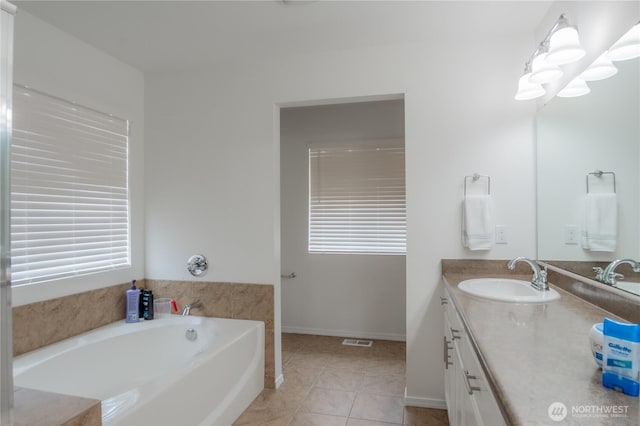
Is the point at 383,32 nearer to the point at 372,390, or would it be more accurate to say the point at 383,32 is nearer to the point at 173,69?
the point at 173,69

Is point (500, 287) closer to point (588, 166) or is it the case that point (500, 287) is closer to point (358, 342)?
point (588, 166)

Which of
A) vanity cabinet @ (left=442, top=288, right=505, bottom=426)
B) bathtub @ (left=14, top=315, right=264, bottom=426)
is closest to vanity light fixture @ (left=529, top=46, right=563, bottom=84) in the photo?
vanity cabinet @ (left=442, top=288, right=505, bottom=426)

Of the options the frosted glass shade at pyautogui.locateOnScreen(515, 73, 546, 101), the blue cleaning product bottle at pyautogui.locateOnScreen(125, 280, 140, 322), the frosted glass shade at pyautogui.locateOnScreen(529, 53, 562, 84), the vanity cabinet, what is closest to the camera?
the vanity cabinet

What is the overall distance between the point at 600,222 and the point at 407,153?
3.89 feet

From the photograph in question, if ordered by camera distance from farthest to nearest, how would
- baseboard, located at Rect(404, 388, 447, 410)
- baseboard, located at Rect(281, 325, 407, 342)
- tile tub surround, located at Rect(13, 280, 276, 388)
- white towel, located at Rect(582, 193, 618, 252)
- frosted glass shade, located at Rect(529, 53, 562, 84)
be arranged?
baseboard, located at Rect(281, 325, 407, 342) → baseboard, located at Rect(404, 388, 447, 410) → tile tub surround, located at Rect(13, 280, 276, 388) → frosted glass shade, located at Rect(529, 53, 562, 84) → white towel, located at Rect(582, 193, 618, 252)

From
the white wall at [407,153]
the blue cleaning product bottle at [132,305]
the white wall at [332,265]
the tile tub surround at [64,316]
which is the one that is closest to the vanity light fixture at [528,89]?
the white wall at [407,153]

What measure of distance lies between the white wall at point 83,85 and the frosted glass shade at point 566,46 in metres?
2.81

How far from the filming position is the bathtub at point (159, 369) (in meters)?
1.67

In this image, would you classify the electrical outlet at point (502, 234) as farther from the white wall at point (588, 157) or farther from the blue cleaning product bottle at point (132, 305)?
the blue cleaning product bottle at point (132, 305)

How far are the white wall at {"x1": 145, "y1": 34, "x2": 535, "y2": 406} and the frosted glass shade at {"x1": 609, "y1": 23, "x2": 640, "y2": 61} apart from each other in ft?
2.93

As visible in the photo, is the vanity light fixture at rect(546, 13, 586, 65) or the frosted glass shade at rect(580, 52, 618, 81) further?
the vanity light fixture at rect(546, 13, 586, 65)

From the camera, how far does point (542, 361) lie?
0.97 m

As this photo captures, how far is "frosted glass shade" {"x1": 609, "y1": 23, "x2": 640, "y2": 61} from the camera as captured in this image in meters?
1.27

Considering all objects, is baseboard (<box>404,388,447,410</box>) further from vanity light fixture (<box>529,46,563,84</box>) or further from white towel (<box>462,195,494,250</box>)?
vanity light fixture (<box>529,46,563,84</box>)
